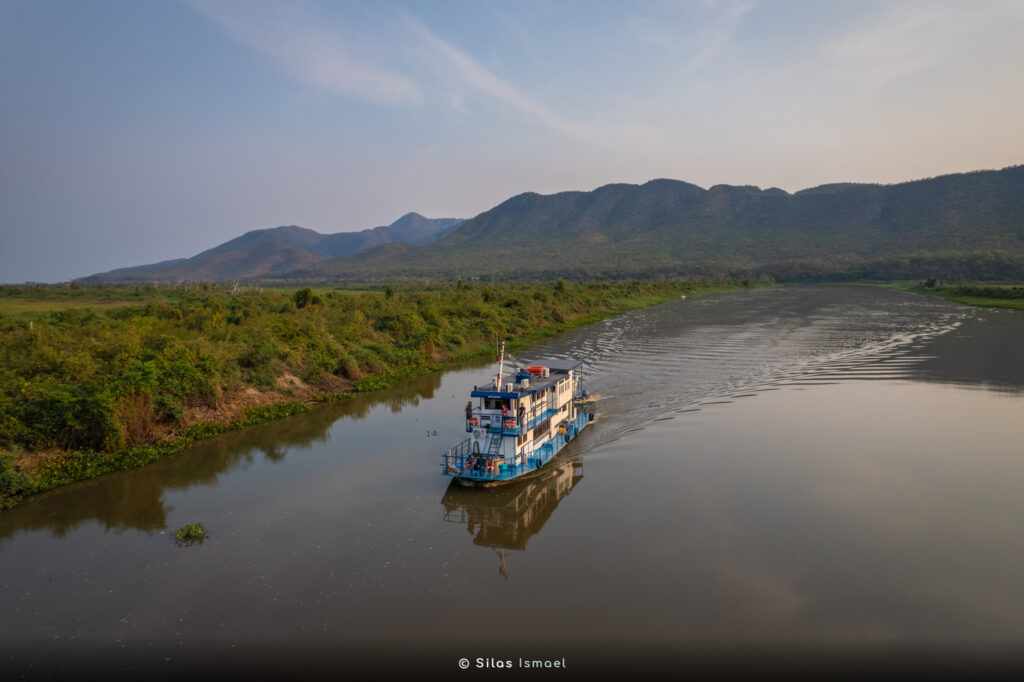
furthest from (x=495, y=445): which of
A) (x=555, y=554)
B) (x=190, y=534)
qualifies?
(x=190, y=534)

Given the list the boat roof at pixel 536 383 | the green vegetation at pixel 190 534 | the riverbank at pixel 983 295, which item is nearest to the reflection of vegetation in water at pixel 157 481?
the green vegetation at pixel 190 534

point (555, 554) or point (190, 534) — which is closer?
point (555, 554)

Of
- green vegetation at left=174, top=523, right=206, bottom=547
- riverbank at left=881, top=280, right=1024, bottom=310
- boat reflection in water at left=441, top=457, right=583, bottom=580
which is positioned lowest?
riverbank at left=881, top=280, right=1024, bottom=310

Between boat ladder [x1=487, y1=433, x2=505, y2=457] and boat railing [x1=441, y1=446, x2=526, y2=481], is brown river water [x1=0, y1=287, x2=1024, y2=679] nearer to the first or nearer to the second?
boat railing [x1=441, y1=446, x2=526, y2=481]

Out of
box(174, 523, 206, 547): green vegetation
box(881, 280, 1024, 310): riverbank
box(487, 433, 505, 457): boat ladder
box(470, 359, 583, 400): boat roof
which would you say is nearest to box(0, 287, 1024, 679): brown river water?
box(174, 523, 206, 547): green vegetation

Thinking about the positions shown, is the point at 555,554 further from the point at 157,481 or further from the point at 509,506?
the point at 157,481

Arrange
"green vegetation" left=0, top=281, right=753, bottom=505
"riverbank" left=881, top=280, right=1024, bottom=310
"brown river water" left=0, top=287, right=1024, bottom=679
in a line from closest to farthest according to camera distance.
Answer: "brown river water" left=0, top=287, right=1024, bottom=679 < "green vegetation" left=0, top=281, right=753, bottom=505 < "riverbank" left=881, top=280, right=1024, bottom=310

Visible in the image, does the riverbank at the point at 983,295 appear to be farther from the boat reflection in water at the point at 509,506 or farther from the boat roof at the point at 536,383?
the boat reflection in water at the point at 509,506
